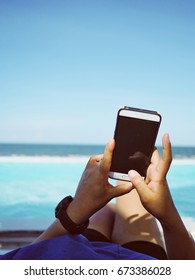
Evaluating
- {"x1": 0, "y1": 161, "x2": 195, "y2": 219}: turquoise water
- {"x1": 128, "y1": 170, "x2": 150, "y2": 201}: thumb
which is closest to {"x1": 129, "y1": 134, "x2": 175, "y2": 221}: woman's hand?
{"x1": 128, "y1": 170, "x2": 150, "y2": 201}: thumb

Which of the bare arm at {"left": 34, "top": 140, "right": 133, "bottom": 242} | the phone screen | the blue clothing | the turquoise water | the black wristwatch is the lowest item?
the turquoise water

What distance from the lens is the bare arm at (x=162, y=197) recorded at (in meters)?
0.51

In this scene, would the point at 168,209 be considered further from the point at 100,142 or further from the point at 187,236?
the point at 100,142

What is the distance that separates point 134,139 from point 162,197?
17 centimetres

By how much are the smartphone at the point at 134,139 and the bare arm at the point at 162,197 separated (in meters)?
0.06

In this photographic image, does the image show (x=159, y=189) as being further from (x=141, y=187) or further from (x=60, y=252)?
(x=60, y=252)

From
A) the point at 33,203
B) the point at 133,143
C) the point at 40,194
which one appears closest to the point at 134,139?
the point at 133,143

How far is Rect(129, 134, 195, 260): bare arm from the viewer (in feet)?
1.67

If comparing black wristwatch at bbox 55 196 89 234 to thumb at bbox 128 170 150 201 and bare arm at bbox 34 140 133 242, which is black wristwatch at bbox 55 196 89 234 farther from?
thumb at bbox 128 170 150 201

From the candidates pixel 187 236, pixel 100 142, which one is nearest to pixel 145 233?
pixel 187 236

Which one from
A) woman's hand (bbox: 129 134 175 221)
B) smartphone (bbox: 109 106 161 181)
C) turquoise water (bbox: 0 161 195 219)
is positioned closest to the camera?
woman's hand (bbox: 129 134 175 221)

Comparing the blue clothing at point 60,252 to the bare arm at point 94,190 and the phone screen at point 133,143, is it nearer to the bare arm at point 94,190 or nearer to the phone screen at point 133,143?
the bare arm at point 94,190

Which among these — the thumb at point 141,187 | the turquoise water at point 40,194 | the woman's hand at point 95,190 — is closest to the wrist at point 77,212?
the woman's hand at point 95,190

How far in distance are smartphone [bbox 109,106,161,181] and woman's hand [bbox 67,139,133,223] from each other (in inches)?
3.2
